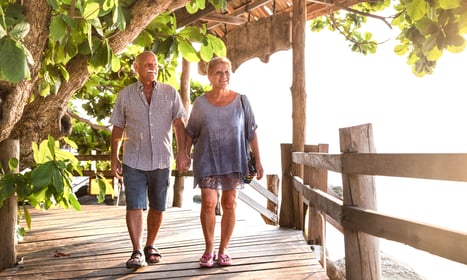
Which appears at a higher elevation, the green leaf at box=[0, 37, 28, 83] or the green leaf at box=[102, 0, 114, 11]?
the green leaf at box=[102, 0, 114, 11]

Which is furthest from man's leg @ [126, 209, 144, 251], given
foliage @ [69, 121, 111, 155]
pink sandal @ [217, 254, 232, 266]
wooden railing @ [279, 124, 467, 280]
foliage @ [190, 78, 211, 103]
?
foliage @ [69, 121, 111, 155]

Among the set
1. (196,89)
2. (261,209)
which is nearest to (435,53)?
(261,209)

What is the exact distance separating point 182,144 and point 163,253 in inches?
42.2

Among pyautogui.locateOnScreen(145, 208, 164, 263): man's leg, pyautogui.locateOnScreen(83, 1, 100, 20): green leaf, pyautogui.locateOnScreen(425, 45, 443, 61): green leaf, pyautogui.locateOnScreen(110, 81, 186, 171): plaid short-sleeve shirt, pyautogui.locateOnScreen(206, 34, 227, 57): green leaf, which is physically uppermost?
pyautogui.locateOnScreen(206, 34, 227, 57): green leaf

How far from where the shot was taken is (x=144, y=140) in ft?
11.2

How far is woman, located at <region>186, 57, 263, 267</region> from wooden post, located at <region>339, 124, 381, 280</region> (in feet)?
3.19

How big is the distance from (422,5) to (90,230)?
165 inches

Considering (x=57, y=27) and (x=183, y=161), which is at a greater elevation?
(x=57, y=27)

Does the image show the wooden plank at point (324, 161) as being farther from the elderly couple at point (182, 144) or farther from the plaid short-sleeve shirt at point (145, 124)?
the plaid short-sleeve shirt at point (145, 124)

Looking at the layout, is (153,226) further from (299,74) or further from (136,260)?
(299,74)

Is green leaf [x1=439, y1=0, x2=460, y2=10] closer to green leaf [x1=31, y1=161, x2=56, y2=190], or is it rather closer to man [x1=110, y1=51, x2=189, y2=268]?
man [x1=110, y1=51, x2=189, y2=268]

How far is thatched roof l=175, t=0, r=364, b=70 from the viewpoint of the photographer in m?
6.39

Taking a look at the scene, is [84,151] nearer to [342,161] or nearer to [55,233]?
[55,233]

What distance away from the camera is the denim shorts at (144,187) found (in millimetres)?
3393
